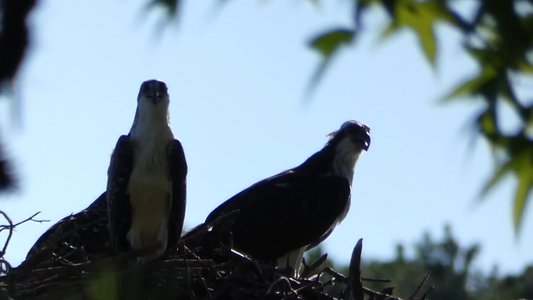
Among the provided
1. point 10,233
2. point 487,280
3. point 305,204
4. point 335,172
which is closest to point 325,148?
point 335,172

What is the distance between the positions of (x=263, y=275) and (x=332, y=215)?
8.86 feet

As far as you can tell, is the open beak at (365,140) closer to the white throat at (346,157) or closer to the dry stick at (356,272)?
Result: the white throat at (346,157)

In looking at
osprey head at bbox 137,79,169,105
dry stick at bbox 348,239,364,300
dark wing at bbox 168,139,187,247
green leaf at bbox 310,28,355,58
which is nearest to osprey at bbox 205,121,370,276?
dark wing at bbox 168,139,187,247

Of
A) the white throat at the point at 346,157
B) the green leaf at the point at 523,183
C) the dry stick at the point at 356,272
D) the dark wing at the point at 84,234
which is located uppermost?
the white throat at the point at 346,157

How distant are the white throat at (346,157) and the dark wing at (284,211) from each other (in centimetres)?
29

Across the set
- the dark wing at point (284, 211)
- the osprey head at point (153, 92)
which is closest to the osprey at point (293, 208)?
the dark wing at point (284, 211)

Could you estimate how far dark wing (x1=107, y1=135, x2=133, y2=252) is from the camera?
27.2 ft

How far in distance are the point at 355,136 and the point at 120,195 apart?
3026 millimetres

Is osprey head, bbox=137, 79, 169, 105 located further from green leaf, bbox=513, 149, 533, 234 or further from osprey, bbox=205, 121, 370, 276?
green leaf, bbox=513, 149, 533, 234

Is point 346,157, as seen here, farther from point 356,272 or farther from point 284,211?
point 356,272

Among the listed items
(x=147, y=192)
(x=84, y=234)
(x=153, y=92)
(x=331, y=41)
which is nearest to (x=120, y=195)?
(x=147, y=192)

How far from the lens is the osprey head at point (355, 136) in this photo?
10.4 metres

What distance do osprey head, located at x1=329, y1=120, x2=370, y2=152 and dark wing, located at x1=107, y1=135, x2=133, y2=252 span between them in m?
2.77

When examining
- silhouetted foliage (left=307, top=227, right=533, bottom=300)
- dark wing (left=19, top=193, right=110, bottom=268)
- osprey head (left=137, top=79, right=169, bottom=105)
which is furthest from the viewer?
silhouetted foliage (left=307, top=227, right=533, bottom=300)
